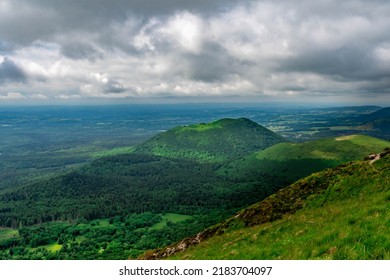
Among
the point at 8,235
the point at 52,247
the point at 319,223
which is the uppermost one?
the point at 319,223

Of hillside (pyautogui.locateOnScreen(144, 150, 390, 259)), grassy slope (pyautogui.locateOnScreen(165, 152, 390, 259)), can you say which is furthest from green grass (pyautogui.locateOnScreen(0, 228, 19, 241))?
grassy slope (pyautogui.locateOnScreen(165, 152, 390, 259))

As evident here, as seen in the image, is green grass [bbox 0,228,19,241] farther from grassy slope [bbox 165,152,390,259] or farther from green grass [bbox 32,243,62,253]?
grassy slope [bbox 165,152,390,259]

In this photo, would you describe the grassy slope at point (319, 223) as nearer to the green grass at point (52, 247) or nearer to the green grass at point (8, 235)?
the green grass at point (52, 247)

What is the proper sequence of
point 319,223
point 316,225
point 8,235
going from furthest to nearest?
point 8,235
point 319,223
point 316,225

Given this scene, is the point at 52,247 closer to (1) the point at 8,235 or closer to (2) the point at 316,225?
(1) the point at 8,235

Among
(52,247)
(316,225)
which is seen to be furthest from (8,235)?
(316,225)

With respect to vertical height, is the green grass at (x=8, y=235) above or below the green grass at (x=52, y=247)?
below

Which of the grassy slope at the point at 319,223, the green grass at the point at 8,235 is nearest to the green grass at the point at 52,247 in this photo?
the green grass at the point at 8,235
